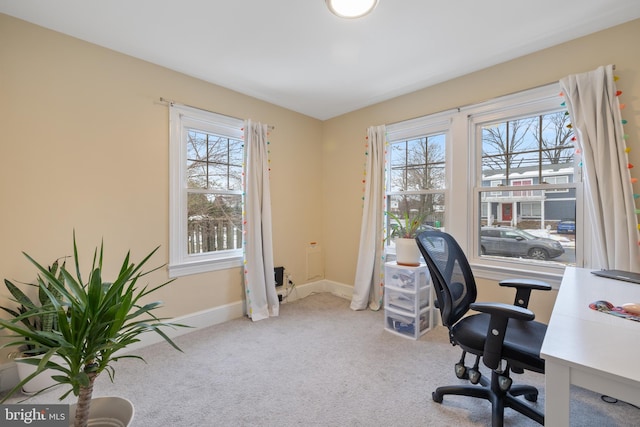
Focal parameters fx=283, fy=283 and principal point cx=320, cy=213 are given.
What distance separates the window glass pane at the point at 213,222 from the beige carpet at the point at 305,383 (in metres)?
0.83

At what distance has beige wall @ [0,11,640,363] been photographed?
187 cm

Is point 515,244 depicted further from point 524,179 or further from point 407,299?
point 407,299

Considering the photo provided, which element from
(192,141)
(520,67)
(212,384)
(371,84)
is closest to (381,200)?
(371,84)

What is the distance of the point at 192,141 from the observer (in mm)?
2748

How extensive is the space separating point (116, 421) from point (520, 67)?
131 inches

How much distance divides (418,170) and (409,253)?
978 mm

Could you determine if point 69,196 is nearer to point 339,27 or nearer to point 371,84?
point 339,27

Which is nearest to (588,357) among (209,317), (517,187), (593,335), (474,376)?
(593,335)

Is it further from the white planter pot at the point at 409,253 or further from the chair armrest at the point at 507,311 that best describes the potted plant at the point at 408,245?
the chair armrest at the point at 507,311

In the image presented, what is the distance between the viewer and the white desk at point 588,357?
0.73m

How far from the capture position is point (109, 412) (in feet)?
3.25

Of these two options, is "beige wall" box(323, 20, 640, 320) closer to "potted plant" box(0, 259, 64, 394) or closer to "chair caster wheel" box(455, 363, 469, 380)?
"chair caster wheel" box(455, 363, 469, 380)

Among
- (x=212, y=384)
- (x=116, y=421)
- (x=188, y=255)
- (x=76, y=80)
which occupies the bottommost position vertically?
(x=212, y=384)

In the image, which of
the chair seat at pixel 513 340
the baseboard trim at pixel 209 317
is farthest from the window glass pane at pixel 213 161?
the chair seat at pixel 513 340
